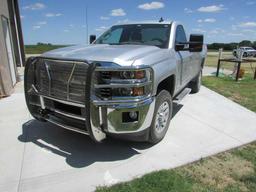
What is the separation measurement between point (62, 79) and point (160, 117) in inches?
64.4

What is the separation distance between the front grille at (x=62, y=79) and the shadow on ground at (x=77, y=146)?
0.86 metres

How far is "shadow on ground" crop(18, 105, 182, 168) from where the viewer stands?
11.4ft

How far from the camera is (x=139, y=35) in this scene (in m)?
4.78

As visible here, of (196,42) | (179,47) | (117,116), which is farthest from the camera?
(179,47)

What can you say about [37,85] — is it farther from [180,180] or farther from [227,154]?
[227,154]

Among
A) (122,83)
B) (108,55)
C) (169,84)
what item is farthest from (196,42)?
(122,83)

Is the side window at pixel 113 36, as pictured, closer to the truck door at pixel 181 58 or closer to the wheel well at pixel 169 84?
the truck door at pixel 181 58

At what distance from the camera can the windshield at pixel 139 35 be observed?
4.47 m

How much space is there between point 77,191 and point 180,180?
123 centimetres

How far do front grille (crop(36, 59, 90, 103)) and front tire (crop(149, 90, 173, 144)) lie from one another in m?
1.15

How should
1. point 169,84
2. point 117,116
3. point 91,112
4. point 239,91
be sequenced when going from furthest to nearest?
point 239,91
point 169,84
point 117,116
point 91,112

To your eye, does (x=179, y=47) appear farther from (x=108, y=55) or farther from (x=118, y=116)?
(x=118, y=116)

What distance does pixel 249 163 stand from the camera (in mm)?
3465

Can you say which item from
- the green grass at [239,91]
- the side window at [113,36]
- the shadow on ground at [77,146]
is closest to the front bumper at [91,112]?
the shadow on ground at [77,146]
